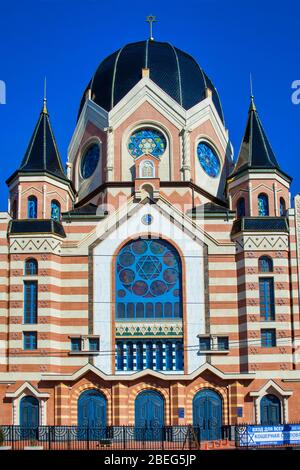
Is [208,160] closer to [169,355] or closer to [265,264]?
[265,264]

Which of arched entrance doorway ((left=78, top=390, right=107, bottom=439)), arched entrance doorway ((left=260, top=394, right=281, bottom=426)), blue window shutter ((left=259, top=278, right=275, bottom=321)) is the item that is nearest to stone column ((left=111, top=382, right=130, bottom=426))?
arched entrance doorway ((left=78, top=390, right=107, bottom=439))

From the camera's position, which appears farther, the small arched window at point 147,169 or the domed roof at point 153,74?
the domed roof at point 153,74

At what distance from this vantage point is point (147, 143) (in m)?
49.6

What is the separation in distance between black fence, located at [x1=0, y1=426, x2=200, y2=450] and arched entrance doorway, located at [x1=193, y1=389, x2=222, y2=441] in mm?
1653

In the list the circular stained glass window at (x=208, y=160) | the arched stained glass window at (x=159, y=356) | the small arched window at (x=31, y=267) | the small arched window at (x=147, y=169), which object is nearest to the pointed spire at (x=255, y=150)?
the circular stained glass window at (x=208, y=160)

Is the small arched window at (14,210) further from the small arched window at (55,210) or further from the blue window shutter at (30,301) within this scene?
the blue window shutter at (30,301)

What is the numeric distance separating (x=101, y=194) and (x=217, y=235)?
8.43 metres

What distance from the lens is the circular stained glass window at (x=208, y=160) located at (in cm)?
5038

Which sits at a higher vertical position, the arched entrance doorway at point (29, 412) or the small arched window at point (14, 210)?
the small arched window at point (14, 210)

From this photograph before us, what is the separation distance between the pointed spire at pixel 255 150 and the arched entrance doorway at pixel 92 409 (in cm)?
1580

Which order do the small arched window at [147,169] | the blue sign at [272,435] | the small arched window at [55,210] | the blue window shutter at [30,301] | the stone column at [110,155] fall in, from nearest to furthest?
the blue sign at [272,435] → the blue window shutter at [30,301] → the small arched window at [55,210] → the small arched window at [147,169] → the stone column at [110,155]

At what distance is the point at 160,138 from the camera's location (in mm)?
49844

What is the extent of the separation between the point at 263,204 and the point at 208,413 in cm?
1270
